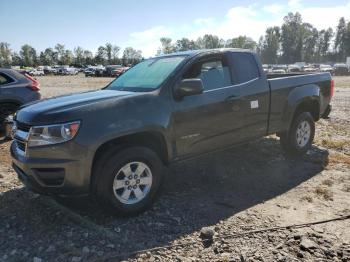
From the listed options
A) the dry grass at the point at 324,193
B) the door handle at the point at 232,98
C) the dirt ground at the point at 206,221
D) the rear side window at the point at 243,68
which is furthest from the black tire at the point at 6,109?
the dry grass at the point at 324,193

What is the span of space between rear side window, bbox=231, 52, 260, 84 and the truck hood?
68.1 inches

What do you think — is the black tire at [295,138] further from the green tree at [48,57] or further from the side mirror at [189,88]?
the green tree at [48,57]

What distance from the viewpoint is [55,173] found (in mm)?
4043

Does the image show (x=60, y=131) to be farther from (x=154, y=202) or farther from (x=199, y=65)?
(x=199, y=65)

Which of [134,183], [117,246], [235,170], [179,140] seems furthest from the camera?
[235,170]

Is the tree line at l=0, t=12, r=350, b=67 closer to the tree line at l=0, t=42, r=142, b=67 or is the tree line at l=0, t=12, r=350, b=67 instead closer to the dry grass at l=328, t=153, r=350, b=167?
the tree line at l=0, t=42, r=142, b=67

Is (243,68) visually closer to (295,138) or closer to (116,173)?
(295,138)

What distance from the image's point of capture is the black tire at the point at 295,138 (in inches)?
261

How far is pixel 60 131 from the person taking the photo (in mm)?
3994

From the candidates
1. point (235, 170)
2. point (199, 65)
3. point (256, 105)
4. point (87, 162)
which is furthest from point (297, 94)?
point (87, 162)

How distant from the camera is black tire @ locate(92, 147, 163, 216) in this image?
4.17m

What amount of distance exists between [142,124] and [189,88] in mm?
734

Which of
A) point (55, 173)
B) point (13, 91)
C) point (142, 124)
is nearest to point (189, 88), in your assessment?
point (142, 124)

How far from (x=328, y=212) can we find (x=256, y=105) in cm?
187
